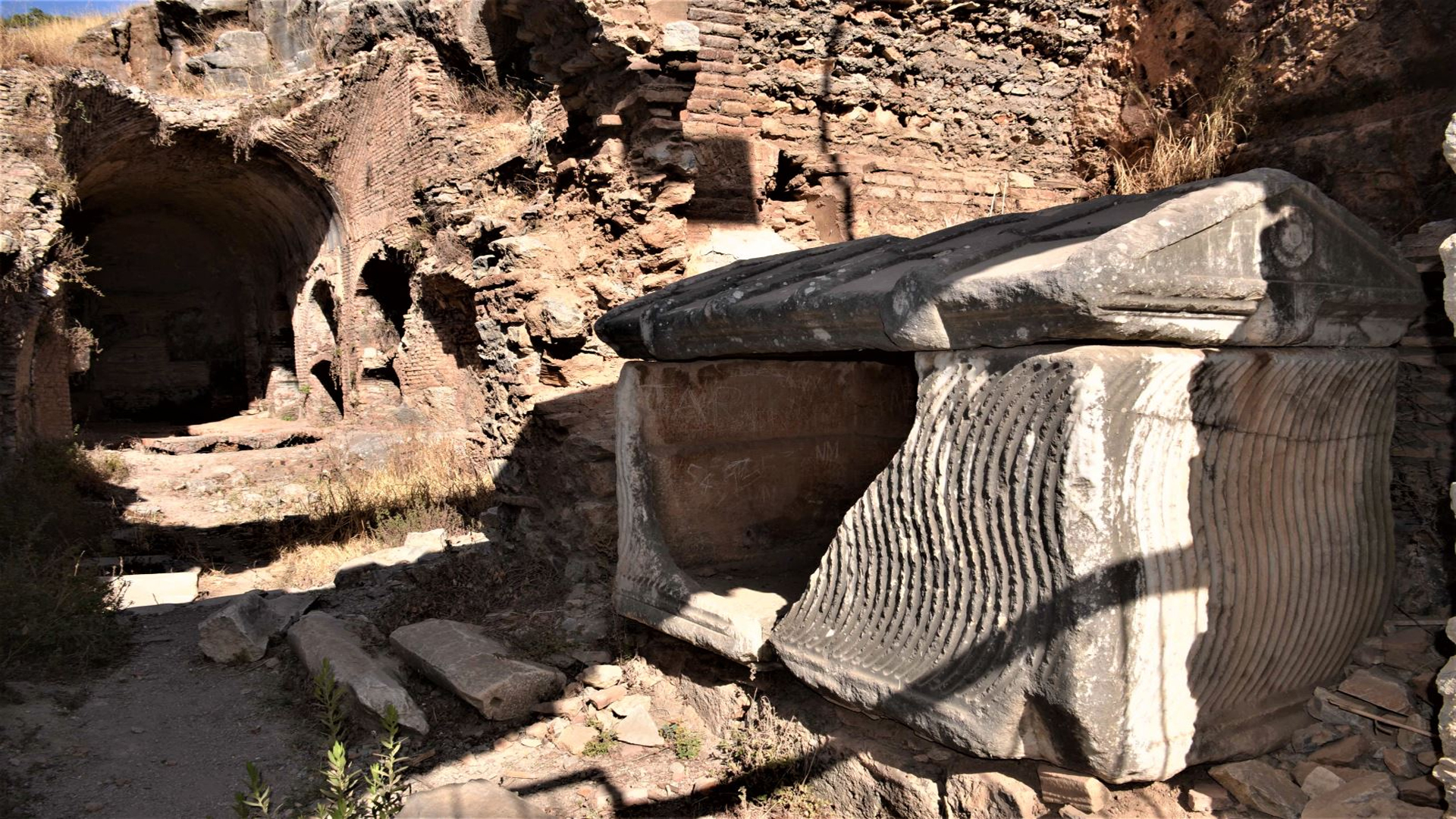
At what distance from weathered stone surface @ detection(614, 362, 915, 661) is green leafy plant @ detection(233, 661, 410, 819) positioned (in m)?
1.11

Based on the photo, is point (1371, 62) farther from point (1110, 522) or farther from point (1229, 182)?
point (1110, 522)

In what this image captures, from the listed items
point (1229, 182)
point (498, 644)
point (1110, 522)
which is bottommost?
point (498, 644)

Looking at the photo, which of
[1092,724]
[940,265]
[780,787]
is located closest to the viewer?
[1092,724]

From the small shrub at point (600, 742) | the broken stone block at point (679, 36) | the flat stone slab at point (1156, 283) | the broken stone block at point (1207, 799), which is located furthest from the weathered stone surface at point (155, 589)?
the broken stone block at point (1207, 799)

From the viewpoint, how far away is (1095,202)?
9.82ft

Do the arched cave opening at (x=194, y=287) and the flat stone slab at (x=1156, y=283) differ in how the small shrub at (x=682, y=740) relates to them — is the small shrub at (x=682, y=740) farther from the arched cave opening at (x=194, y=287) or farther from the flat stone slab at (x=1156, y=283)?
the arched cave opening at (x=194, y=287)

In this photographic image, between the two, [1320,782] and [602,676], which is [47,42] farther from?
[1320,782]

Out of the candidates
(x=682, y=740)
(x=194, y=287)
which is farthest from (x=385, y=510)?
(x=194, y=287)

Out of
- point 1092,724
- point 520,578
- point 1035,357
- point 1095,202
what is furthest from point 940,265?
point 520,578

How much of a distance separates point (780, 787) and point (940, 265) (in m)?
1.93

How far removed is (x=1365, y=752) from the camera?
2.51m

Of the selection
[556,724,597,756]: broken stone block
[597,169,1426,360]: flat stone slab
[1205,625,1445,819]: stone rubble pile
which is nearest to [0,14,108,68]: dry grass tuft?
[556,724,597,756]: broken stone block

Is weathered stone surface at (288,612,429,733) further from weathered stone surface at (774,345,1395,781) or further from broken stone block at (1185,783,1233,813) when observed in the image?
broken stone block at (1185,783,1233,813)

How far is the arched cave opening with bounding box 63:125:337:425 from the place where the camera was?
14367mm
